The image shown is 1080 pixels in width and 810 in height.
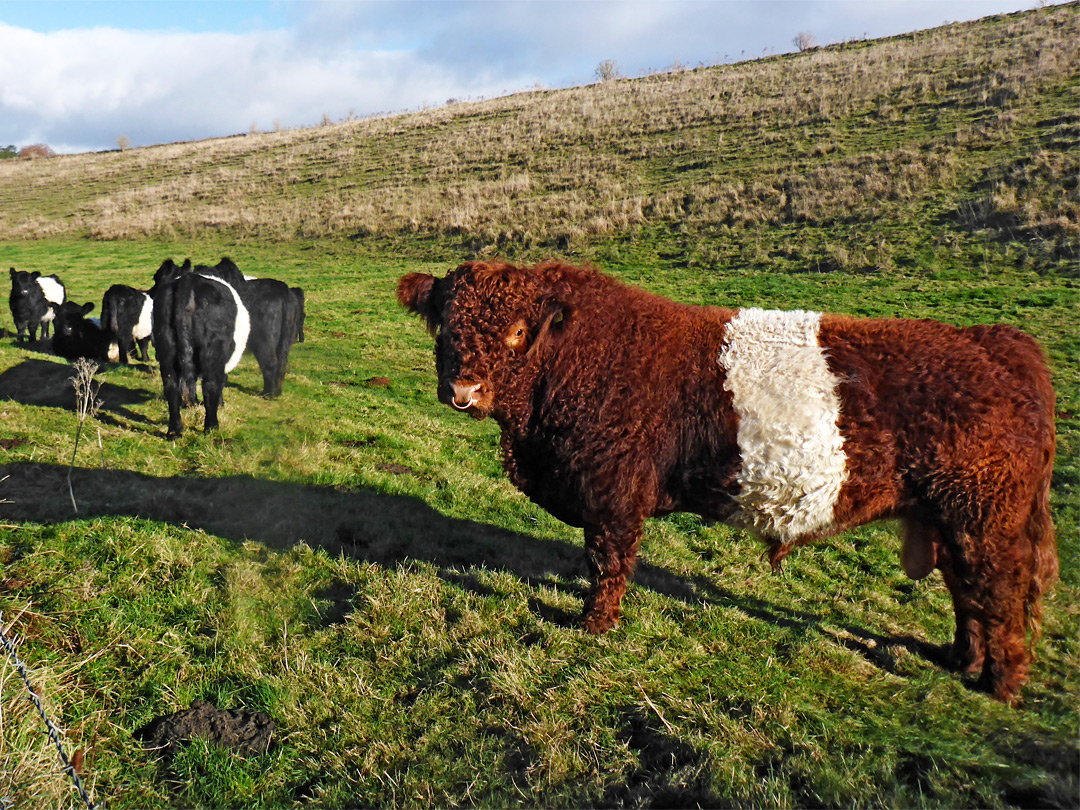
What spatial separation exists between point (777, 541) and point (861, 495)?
617 millimetres

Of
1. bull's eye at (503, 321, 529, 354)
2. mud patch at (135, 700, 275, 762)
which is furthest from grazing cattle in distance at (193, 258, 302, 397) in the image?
mud patch at (135, 700, 275, 762)

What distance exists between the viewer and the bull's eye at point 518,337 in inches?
144

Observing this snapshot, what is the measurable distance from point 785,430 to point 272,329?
271 centimetres

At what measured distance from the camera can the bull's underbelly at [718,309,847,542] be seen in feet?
11.1

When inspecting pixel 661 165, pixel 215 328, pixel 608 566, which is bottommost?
pixel 608 566

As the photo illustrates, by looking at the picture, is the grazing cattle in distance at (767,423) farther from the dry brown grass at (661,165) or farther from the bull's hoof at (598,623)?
the dry brown grass at (661,165)

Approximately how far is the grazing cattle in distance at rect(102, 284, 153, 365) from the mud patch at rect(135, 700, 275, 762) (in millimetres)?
10226

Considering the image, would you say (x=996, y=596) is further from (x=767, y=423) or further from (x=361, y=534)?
(x=361, y=534)

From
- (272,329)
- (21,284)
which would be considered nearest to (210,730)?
(272,329)

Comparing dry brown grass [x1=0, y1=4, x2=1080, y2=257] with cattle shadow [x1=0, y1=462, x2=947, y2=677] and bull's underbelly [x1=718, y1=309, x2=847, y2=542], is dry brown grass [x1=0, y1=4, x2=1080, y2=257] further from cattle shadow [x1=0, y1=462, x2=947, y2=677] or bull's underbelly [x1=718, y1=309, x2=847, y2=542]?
bull's underbelly [x1=718, y1=309, x2=847, y2=542]

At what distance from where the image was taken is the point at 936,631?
4199 mm

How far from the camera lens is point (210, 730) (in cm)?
305

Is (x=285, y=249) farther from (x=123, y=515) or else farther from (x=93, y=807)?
(x=93, y=807)

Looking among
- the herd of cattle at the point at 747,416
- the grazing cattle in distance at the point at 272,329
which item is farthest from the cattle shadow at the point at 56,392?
the grazing cattle in distance at the point at 272,329
